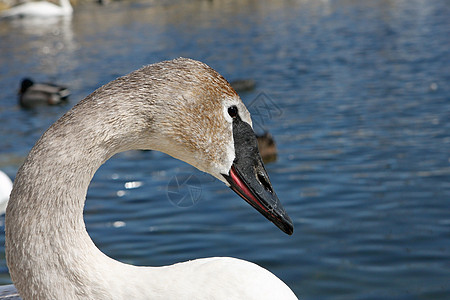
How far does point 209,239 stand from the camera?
614 centimetres

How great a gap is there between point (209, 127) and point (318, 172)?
551 centimetres

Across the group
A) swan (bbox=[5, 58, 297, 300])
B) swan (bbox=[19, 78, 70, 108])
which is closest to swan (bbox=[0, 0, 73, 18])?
swan (bbox=[19, 78, 70, 108])

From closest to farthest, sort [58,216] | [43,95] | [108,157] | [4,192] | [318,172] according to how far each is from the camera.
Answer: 1. [58,216]
2. [108,157]
3. [4,192]
4. [318,172]
5. [43,95]

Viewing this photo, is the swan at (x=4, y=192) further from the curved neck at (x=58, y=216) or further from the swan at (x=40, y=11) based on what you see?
the swan at (x=40, y=11)

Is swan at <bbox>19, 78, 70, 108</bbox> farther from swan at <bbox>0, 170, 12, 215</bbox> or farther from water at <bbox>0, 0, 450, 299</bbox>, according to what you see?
swan at <bbox>0, 170, 12, 215</bbox>

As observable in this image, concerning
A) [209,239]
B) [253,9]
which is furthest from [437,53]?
[253,9]

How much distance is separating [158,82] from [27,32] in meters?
28.2

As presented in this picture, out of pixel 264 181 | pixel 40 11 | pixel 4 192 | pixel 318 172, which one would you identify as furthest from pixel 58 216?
pixel 40 11

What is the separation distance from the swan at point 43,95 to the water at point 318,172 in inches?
8.1

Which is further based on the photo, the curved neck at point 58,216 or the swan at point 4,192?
the swan at point 4,192

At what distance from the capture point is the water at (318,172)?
5609 millimetres

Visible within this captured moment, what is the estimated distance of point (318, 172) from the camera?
25.7 ft

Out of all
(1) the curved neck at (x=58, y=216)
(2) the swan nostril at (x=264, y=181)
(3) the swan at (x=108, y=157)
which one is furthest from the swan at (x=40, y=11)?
(1) the curved neck at (x=58, y=216)

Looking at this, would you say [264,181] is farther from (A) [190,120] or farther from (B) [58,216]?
(B) [58,216]
